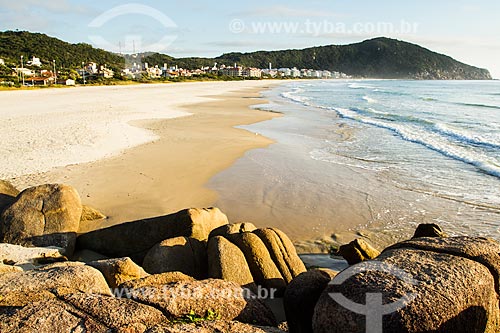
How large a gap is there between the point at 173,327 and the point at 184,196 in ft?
23.2

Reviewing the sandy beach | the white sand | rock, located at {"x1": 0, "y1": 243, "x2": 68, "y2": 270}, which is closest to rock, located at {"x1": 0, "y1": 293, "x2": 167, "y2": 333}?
rock, located at {"x1": 0, "y1": 243, "x2": 68, "y2": 270}

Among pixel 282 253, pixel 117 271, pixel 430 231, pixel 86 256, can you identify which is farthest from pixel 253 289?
pixel 86 256

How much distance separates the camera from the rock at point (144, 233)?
6.68 metres

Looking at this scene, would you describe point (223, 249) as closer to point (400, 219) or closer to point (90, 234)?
point (90, 234)

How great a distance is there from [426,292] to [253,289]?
93.3 inches

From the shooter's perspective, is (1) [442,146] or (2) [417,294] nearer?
(2) [417,294]

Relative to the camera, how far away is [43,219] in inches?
273

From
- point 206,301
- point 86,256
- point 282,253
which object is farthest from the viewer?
point 86,256

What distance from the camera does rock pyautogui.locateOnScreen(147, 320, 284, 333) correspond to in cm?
327

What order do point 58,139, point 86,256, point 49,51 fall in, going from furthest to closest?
1. point 49,51
2. point 58,139
3. point 86,256

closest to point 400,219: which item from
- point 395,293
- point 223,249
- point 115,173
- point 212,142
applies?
point 223,249

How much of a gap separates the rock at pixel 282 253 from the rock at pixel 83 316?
2.48 metres

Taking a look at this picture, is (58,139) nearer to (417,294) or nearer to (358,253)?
(358,253)

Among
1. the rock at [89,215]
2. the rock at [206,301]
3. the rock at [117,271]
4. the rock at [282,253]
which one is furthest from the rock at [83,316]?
the rock at [89,215]
